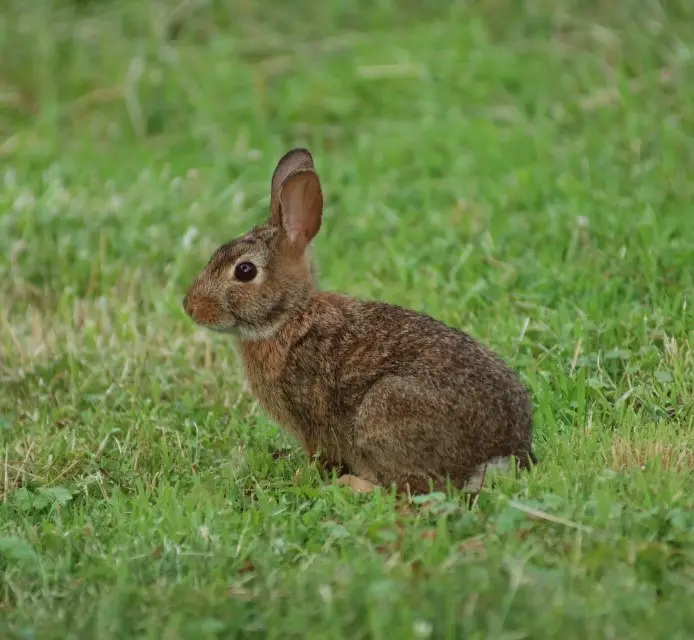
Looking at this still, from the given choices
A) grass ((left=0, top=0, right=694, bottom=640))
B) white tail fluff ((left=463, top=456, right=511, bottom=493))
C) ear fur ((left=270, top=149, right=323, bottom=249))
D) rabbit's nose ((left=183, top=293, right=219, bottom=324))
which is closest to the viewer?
grass ((left=0, top=0, right=694, bottom=640))

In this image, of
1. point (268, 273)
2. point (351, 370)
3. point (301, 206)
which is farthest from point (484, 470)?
point (301, 206)

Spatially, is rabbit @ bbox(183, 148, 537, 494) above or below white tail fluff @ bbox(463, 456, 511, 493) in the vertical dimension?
above

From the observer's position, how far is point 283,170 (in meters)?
5.85

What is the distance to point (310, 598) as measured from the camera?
3.86 meters

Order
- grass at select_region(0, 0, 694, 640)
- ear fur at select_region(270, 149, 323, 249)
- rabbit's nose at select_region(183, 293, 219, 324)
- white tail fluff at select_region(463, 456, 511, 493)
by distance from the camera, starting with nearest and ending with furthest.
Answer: grass at select_region(0, 0, 694, 640)
white tail fluff at select_region(463, 456, 511, 493)
rabbit's nose at select_region(183, 293, 219, 324)
ear fur at select_region(270, 149, 323, 249)

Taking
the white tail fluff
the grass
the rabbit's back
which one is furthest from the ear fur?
the white tail fluff

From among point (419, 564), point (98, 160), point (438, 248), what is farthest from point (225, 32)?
point (419, 564)

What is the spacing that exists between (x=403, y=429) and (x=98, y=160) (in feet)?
16.8

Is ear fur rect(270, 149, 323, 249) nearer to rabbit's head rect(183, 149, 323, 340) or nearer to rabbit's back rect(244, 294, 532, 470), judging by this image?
rabbit's head rect(183, 149, 323, 340)

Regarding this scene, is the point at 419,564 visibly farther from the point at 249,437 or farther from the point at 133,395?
the point at 133,395

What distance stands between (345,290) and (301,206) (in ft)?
5.39

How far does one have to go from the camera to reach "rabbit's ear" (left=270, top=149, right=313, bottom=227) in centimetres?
566

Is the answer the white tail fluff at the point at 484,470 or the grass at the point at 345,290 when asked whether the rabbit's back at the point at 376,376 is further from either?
the grass at the point at 345,290

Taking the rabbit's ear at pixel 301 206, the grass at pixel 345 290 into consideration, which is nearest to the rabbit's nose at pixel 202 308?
the rabbit's ear at pixel 301 206
